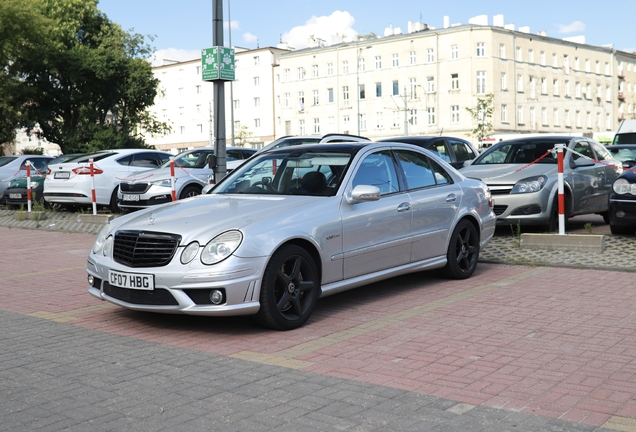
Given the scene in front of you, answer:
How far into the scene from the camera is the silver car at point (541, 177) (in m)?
11.8

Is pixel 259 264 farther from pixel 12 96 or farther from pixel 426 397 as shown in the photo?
pixel 12 96

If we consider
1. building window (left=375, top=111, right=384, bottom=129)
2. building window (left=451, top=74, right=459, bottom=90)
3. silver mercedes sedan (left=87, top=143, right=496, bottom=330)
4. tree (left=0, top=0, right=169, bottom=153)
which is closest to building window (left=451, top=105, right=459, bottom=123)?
building window (left=451, top=74, right=459, bottom=90)

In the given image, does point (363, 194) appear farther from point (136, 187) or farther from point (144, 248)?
point (136, 187)

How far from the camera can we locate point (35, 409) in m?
4.43

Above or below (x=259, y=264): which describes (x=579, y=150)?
above

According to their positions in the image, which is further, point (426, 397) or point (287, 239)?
point (287, 239)

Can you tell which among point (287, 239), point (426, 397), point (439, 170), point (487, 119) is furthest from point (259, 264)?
point (487, 119)

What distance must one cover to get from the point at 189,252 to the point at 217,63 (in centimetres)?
809

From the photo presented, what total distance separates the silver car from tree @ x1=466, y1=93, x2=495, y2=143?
57.3m

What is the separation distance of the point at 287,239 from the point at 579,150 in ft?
27.8

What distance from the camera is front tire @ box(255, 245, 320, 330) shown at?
243 inches

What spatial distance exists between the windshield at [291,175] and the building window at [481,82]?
230 ft

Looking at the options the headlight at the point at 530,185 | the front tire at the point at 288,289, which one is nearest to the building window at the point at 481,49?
the headlight at the point at 530,185

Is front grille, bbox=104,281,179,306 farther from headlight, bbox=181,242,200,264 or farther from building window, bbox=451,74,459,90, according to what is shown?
building window, bbox=451,74,459,90
